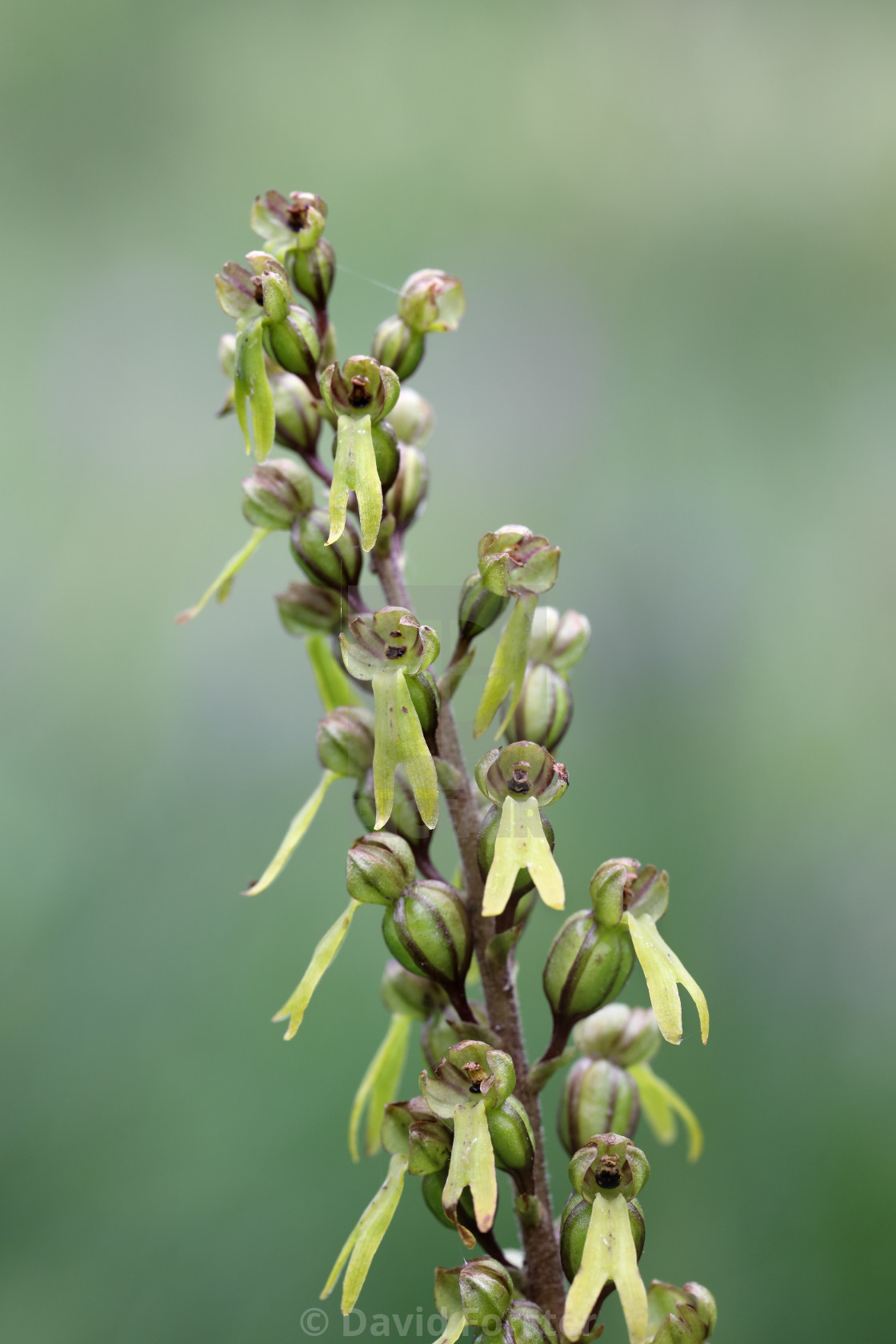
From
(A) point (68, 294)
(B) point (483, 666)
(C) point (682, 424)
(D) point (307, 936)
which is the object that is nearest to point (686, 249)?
(C) point (682, 424)

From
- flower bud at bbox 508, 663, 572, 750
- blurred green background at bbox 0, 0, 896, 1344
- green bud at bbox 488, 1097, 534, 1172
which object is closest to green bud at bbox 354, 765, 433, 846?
flower bud at bbox 508, 663, 572, 750

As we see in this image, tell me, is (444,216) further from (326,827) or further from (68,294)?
(326,827)

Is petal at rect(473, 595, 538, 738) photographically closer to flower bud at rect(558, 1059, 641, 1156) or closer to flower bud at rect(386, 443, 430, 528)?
flower bud at rect(386, 443, 430, 528)

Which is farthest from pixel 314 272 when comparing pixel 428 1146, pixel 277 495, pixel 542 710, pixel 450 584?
pixel 450 584

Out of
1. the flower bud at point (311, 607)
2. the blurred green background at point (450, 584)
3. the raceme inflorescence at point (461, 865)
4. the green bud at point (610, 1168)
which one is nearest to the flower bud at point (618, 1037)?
the raceme inflorescence at point (461, 865)

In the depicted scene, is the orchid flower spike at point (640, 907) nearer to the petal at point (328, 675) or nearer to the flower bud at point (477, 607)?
the flower bud at point (477, 607)

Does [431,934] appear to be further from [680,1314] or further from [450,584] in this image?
[450,584]
